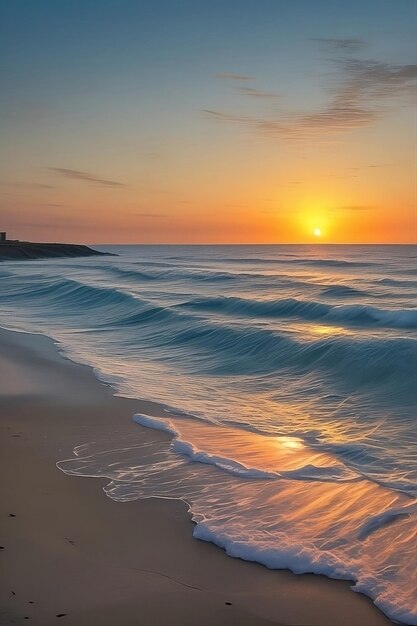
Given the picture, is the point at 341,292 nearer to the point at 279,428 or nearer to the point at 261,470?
the point at 279,428

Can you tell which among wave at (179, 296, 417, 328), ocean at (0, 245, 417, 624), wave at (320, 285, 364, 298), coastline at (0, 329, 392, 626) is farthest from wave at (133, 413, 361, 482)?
wave at (320, 285, 364, 298)

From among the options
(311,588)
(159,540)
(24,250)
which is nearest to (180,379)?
(159,540)

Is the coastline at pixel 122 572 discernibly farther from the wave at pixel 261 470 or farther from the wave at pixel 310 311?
the wave at pixel 310 311

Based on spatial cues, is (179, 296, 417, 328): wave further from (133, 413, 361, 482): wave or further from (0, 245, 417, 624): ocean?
(133, 413, 361, 482): wave

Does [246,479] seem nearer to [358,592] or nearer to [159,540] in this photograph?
[159,540]

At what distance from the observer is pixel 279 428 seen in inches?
390

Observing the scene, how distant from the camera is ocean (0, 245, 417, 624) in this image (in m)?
5.91

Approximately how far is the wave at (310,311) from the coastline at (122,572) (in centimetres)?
1510

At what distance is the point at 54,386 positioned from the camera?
12.4 metres

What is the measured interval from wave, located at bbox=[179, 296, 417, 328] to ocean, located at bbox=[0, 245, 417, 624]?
95 mm

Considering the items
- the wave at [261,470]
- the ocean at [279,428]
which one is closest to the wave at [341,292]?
the ocean at [279,428]

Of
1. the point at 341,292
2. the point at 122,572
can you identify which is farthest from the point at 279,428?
the point at 341,292

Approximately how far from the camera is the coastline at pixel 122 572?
468cm

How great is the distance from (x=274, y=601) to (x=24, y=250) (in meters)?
77.3
